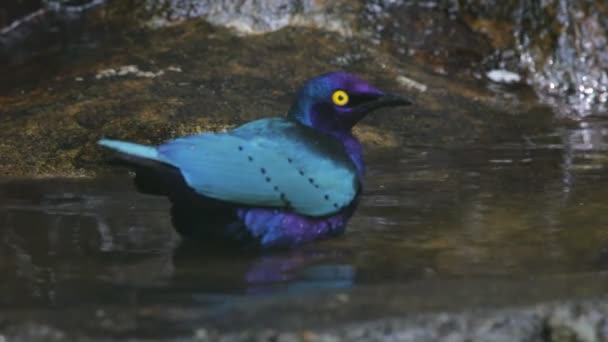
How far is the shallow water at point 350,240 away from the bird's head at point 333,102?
392 mm

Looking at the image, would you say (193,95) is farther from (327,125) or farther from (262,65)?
(327,125)

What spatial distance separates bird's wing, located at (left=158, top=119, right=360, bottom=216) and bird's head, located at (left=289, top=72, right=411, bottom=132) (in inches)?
7.1

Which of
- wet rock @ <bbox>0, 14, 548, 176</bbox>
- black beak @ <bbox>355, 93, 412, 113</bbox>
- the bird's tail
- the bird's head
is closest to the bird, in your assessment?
the bird's tail

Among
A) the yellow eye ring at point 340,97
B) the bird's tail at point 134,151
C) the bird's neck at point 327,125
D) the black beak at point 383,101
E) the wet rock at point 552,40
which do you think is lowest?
the wet rock at point 552,40

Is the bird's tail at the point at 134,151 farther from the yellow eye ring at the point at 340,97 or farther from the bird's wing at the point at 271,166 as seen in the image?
the yellow eye ring at the point at 340,97

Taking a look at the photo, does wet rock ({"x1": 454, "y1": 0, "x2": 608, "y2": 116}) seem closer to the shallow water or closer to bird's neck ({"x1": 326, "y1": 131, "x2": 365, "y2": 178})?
the shallow water

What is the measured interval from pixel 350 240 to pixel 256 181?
487mm

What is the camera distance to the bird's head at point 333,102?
3.79 m

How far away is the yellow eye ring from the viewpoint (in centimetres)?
381

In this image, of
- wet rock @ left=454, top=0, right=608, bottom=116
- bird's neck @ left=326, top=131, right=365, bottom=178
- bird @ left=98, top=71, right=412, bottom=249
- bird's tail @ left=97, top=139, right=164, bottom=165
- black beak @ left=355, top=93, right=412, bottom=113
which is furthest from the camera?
wet rock @ left=454, top=0, right=608, bottom=116

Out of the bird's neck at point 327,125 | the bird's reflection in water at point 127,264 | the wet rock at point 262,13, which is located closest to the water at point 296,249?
the bird's reflection in water at point 127,264

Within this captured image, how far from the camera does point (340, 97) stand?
3.82m

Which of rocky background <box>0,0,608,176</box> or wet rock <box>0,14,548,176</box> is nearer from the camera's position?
wet rock <box>0,14,548,176</box>

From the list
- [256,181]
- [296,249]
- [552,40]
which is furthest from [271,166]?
[552,40]
